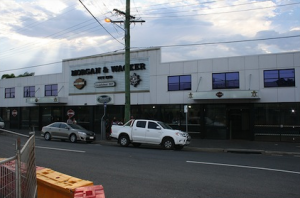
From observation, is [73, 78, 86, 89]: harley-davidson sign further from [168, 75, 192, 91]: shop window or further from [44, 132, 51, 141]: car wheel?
[168, 75, 192, 91]: shop window

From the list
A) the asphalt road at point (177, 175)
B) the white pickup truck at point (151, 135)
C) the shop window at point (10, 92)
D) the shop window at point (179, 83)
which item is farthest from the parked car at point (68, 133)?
the shop window at point (10, 92)

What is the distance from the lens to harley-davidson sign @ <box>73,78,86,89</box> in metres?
27.1

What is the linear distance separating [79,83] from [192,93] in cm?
1196

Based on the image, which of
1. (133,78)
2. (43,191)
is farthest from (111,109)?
(43,191)

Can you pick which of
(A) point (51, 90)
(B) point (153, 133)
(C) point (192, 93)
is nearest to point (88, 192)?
(B) point (153, 133)

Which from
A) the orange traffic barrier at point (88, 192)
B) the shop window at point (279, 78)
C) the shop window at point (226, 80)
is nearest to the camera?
the orange traffic barrier at point (88, 192)

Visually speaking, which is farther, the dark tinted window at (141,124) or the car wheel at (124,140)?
the car wheel at (124,140)

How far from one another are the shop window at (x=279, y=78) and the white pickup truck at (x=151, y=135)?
773cm

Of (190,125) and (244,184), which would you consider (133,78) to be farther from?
(244,184)

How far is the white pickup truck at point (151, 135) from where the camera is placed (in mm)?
15758

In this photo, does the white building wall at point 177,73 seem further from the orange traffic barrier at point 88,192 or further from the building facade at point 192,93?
the orange traffic barrier at point 88,192

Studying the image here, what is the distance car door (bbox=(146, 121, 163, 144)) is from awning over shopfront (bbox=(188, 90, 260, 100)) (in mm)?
5244

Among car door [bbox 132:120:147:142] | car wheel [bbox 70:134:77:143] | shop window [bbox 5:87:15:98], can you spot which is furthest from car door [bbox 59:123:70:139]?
shop window [bbox 5:87:15:98]

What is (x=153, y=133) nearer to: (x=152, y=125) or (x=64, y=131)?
(x=152, y=125)
